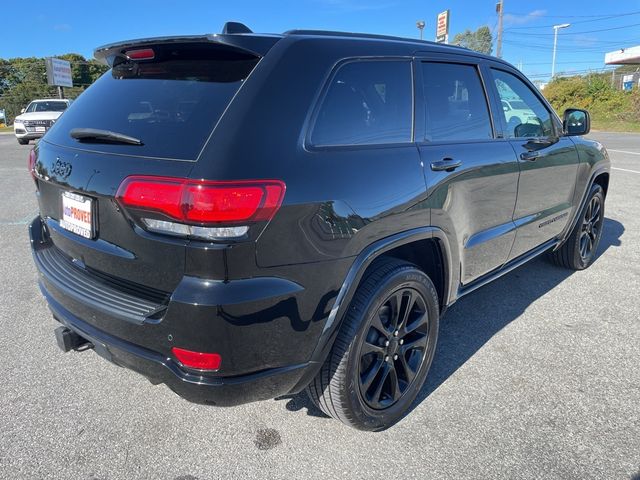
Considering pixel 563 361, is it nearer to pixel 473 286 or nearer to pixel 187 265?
pixel 473 286

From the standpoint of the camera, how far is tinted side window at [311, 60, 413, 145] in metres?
2.09

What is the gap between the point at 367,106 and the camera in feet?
7.57

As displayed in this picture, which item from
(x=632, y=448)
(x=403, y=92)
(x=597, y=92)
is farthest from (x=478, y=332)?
(x=597, y=92)

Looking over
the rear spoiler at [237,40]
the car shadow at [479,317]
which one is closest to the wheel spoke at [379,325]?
the car shadow at [479,317]

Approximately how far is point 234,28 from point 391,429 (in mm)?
2050

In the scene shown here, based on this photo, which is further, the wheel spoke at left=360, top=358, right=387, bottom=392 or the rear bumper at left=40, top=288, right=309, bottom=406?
the wheel spoke at left=360, top=358, right=387, bottom=392

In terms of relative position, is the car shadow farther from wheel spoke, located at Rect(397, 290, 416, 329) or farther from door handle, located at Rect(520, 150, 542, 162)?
door handle, located at Rect(520, 150, 542, 162)

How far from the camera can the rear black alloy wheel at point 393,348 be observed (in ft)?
7.74

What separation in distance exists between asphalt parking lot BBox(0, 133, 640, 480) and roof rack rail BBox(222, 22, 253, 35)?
1.85 meters

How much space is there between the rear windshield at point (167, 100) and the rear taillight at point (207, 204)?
0.14 meters

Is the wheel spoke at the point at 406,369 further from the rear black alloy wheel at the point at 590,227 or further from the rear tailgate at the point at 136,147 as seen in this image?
the rear black alloy wheel at the point at 590,227

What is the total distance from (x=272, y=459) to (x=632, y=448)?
5.48 ft

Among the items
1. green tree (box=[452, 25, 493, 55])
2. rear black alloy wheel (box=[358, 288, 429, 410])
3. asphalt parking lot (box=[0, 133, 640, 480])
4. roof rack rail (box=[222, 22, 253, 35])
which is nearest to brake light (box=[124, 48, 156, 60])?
roof rack rail (box=[222, 22, 253, 35])

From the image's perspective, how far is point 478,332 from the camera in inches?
135
